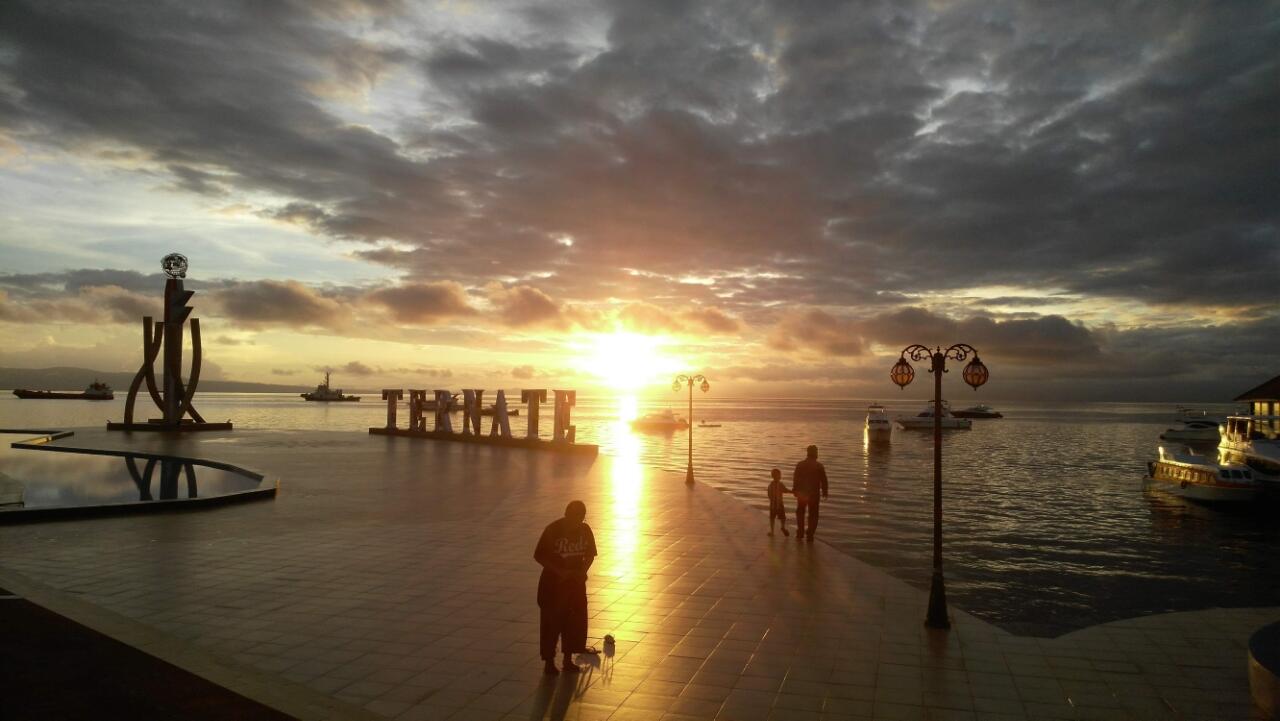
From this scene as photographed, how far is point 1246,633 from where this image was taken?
9.40 meters

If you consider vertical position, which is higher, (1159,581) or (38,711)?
(38,711)

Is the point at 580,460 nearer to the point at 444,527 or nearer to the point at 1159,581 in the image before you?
the point at 444,527

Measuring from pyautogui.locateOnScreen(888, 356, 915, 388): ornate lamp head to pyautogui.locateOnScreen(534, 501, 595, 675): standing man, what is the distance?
6375 millimetres

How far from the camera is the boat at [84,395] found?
485ft

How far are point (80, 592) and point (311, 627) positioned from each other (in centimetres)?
376

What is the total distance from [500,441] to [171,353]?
71.5 ft

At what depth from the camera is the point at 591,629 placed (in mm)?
8984

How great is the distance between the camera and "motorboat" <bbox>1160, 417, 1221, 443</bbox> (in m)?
76.8

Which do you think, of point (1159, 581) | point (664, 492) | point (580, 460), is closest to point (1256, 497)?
point (1159, 581)

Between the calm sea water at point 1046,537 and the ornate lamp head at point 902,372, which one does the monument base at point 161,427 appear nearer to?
the calm sea water at point 1046,537

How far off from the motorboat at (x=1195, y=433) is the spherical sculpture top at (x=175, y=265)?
8684cm

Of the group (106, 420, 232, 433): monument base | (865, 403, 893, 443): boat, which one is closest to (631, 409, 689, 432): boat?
(865, 403, 893, 443): boat

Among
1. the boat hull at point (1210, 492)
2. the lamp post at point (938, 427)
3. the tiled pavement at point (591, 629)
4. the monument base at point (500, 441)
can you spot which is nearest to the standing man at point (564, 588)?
the tiled pavement at point (591, 629)

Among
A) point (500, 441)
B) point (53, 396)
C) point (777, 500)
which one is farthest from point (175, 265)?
point (53, 396)
